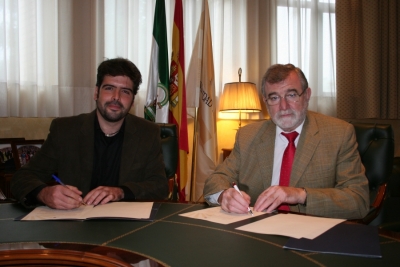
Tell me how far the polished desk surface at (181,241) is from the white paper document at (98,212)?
1.7 inches

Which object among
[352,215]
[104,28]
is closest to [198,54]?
[104,28]

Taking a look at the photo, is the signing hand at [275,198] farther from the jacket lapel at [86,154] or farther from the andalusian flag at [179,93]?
the andalusian flag at [179,93]

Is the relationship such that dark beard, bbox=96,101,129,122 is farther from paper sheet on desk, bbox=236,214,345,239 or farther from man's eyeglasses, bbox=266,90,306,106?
paper sheet on desk, bbox=236,214,345,239

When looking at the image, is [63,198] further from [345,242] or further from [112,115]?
[345,242]

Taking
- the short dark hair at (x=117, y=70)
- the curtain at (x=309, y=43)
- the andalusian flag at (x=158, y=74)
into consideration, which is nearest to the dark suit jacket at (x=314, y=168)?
the short dark hair at (x=117, y=70)

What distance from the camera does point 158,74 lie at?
373 centimetres

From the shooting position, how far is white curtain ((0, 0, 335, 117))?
349cm

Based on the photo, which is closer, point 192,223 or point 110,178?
point 192,223

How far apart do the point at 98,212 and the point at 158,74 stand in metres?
2.49

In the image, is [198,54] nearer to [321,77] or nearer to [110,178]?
[321,77]

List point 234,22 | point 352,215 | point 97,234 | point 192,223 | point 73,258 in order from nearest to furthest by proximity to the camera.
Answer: point 73,258 < point 97,234 < point 192,223 < point 352,215 < point 234,22

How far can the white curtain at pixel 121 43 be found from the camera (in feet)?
11.5

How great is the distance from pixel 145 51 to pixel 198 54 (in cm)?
54

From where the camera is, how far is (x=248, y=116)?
442 cm
